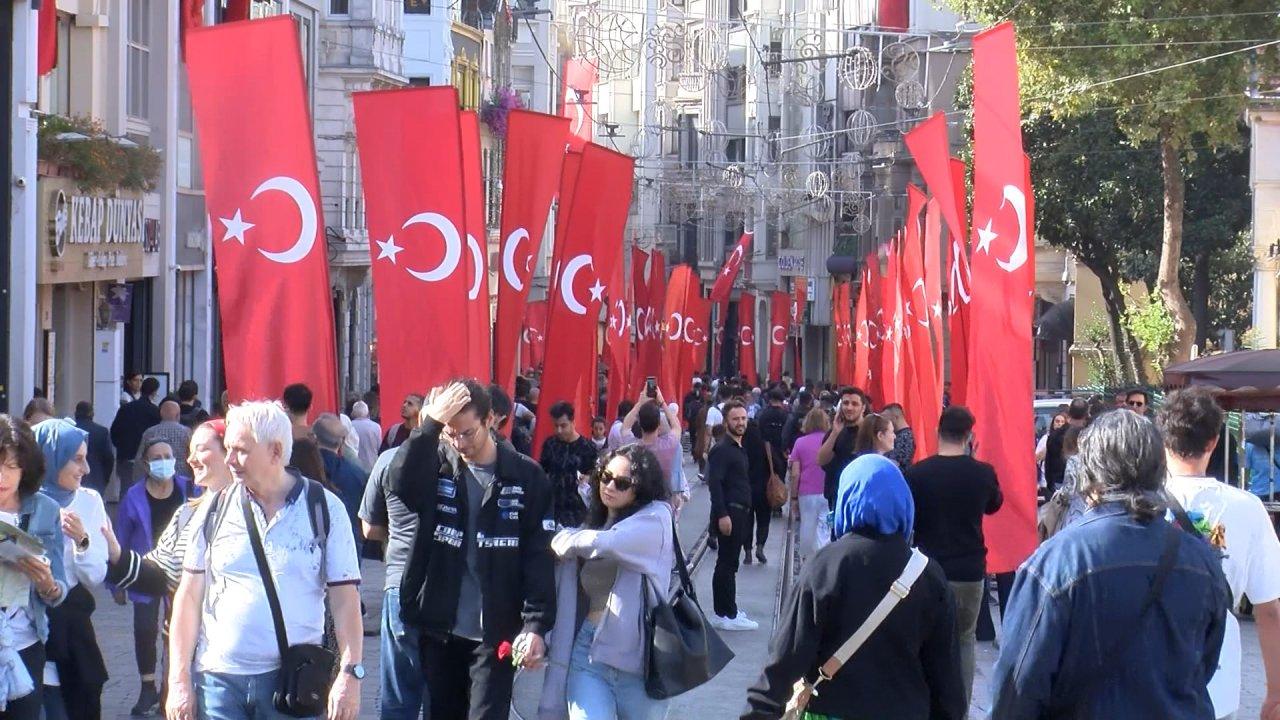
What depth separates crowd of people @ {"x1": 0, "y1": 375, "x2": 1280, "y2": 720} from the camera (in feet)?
15.7

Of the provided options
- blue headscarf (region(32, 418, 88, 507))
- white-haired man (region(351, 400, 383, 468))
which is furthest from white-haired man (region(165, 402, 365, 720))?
white-haired man (region(351, 400, 383, 468))

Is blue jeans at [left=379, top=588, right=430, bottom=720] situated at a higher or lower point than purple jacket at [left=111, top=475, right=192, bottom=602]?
lower

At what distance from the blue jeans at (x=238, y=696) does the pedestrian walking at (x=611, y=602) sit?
5.02ft

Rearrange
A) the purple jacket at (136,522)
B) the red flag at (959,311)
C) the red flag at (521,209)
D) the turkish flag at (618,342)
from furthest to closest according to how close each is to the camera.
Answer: the turkish flag at (618,342), the red flag at (959,311), the red flag at (521,209), the purple jacket at (136,522)

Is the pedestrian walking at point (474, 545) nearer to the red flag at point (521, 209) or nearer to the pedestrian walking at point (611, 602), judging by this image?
the pedestrian walking at point (611, 602)

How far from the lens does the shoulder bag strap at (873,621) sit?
233 inches

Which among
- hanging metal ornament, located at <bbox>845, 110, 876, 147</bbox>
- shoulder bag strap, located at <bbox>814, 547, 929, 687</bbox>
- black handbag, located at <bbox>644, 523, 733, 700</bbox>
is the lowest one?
black handbag, located at <bbox>644, 523, 733, 700</bbox>

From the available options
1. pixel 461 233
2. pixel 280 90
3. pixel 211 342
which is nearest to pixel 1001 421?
pixel 461 233

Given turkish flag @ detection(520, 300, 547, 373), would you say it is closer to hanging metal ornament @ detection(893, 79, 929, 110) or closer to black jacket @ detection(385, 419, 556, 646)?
hanging metal ornament @ detection(893, 79, 929, 110)

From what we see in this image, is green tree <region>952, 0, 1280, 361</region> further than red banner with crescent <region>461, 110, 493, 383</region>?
Yes

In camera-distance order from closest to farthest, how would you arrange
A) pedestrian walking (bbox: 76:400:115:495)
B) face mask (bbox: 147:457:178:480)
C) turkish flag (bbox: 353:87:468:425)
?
1. face mask (bbox: 147:457:178:480)
2. turkish flag (bbox: 353:87:468:425)
3. pedestrian walking (bbox: 76:400:115:495)

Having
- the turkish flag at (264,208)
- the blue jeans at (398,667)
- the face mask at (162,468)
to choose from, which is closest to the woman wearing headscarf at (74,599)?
the blue jeans at (398,667)

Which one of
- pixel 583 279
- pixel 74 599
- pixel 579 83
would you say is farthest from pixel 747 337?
pixel 74 599

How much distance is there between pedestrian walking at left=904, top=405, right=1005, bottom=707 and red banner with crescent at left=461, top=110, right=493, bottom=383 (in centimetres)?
277
